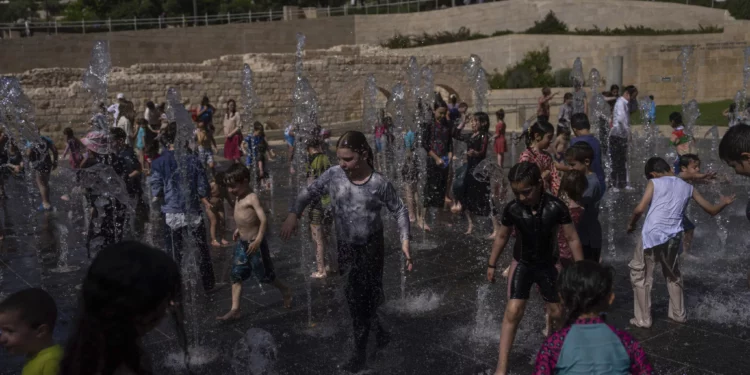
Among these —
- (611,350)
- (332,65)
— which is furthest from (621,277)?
(332,65)

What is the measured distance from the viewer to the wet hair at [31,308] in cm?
262

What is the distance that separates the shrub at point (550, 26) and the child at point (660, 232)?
30582 millimetres

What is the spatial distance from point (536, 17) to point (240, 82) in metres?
16.7

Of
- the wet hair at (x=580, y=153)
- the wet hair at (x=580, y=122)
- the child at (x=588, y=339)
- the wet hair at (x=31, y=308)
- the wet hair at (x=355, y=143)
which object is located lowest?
the child at (x=588, y=339)

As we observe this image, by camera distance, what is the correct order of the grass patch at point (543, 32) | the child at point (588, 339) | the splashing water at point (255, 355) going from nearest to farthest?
the child at point (588, 339) < the splashing water at point (255, 355) < the grass patch at point (543, 32)

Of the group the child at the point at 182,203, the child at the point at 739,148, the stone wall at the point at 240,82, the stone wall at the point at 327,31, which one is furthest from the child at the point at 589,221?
the stone wall at the point at 327,31

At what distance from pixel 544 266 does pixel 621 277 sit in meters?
2.93

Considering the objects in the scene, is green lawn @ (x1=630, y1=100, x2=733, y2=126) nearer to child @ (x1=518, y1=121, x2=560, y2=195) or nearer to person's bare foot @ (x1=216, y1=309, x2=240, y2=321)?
child @ (x1=518, y1=121, x2=560, y2=195)

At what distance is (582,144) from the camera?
586 cm

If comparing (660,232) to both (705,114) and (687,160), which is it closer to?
(687,160)

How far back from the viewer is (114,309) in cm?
208

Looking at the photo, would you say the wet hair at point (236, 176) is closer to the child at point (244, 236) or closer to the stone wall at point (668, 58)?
the child at point (244, 236)

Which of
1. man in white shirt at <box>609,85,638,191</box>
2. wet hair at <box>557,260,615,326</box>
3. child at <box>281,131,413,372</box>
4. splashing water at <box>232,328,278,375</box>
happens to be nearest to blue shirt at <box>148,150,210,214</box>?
splashing water at <box>232,328,278,375</box>

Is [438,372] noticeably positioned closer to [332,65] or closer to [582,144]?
[582,144]
